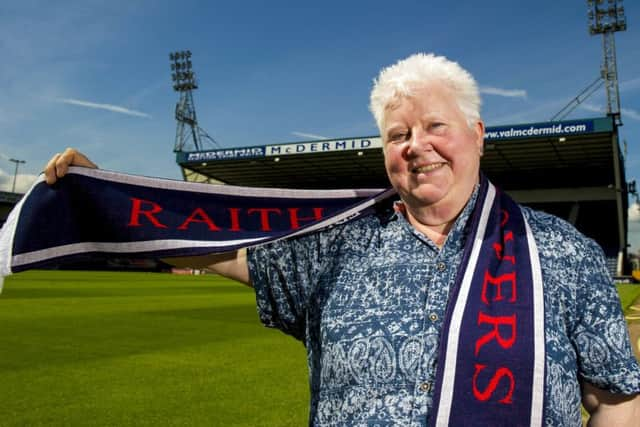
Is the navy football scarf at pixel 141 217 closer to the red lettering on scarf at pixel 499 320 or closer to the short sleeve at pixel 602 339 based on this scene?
the red lettering on scarf at pixel 499 320

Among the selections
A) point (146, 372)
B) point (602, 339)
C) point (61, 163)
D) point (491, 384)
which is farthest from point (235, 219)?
point (146, 372)

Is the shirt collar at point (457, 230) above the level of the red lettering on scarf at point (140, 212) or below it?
below

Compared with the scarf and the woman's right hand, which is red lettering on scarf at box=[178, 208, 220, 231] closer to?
the scarf

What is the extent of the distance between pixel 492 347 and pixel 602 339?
29 centimetres

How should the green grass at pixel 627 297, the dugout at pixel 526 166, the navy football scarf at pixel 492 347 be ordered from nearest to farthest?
1. the navy football scarf at pixel 492 347
2. the green grass at pixel 627 297
3. the dugout at pixel 526 166

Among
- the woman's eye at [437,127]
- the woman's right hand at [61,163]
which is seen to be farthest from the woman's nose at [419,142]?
the woman's right hand at [61,163]

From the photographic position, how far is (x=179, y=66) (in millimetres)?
52969

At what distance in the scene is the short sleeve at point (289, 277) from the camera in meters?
1.80

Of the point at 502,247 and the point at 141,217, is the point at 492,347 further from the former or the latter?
the point at 141,217

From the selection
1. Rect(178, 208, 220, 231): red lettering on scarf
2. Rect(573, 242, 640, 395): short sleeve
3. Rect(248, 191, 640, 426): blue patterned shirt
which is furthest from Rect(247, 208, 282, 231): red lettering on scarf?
Rect(573, 242, 640, 395): short sleeve

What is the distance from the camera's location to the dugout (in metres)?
32.3

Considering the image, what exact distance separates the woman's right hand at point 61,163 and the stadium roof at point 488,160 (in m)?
29.6

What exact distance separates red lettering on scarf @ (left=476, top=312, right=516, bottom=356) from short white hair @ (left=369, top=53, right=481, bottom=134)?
61cm

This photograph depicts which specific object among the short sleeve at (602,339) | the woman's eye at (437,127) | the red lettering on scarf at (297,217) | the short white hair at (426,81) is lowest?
the short sleeve at (602,339)
